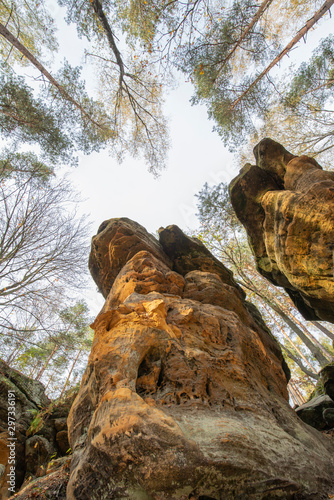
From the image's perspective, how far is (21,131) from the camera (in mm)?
9008

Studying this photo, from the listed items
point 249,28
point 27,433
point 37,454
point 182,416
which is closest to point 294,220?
point 182,416

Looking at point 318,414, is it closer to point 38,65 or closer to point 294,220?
point 294,220

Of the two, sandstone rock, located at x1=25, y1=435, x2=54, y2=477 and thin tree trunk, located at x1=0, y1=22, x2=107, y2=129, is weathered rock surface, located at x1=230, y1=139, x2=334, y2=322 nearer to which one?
thin tree trunk, located at x1=0, y1=22, x2=107, y2=129

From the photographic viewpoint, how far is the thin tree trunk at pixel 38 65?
6.00 meters

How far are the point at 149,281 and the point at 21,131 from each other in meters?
8.20

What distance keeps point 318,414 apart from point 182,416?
266 inches

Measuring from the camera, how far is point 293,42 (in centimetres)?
770

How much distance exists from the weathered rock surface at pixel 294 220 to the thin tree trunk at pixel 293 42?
11.1ft

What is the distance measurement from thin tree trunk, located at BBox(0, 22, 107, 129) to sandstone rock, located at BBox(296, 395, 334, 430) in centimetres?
1306

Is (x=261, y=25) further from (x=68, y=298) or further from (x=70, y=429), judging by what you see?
(x=70, y=429)

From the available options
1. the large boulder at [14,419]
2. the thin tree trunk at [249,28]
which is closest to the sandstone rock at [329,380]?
the large boulder at [14,419]

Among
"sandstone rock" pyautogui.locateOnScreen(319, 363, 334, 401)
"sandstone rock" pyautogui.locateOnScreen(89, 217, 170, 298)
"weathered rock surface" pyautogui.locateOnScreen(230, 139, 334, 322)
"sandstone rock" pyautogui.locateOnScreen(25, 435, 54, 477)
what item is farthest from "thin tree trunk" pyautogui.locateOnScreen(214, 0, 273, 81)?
"sandstone rock" pyautogui.locateOnScreen(25, 435, 54, 477)

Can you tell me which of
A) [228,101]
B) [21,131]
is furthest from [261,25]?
[21,131]

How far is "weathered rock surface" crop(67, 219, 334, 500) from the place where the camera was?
1.98 meters
